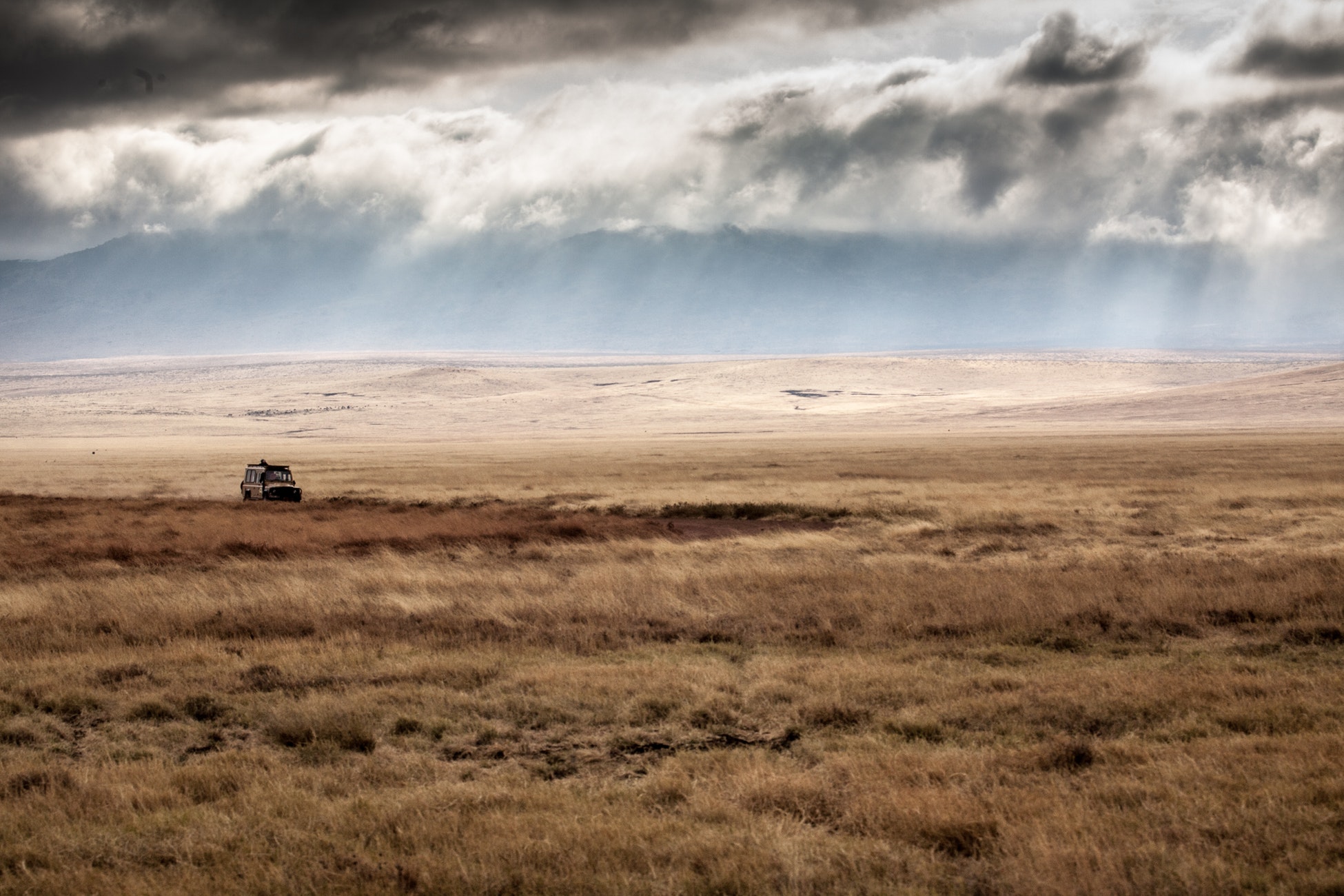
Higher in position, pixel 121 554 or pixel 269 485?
pixel 269 485

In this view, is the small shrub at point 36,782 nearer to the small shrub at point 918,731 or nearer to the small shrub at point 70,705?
the small shrub at point 70,705

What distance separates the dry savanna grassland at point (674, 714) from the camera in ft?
22.1

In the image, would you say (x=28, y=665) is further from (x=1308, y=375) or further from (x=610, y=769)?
(x=1308, y=375)

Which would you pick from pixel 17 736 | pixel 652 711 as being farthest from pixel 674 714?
pixel 17 736

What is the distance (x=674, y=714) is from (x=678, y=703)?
Result: 1.11ft

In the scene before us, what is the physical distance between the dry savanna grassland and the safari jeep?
14.9m

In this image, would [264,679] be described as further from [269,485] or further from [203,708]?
[269,485]

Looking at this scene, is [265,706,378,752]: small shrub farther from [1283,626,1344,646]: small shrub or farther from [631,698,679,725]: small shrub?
[1283,626,1344,646]: small shrub

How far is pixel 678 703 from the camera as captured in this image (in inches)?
412

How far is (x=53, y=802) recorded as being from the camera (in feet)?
25.5

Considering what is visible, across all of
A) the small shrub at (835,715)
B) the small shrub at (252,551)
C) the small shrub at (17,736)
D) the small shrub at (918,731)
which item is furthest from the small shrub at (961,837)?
the small shrub at (252,551)

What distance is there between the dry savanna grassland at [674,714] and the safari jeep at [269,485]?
14.9m

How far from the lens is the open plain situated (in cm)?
677

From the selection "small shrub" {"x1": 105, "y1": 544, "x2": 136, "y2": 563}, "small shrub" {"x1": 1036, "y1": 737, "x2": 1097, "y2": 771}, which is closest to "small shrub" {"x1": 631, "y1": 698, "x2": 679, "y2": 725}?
"small shrub" {"x1": 1036, "y1": 737, "x2": 1097, "y2": 771}
